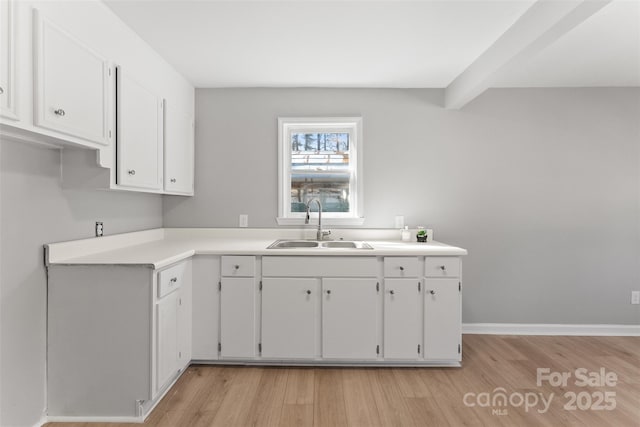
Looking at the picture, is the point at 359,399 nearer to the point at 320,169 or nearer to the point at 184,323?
the point at 184,323

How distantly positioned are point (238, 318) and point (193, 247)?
0.63 metres

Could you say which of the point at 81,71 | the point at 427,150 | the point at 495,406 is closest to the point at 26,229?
the point at 81,71

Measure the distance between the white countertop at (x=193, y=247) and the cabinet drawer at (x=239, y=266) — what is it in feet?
0.17

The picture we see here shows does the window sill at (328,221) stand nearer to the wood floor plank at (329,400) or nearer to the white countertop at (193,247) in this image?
the white countertop at (193,247)

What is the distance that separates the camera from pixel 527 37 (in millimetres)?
2002

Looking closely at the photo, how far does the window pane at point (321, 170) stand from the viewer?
10.9ft

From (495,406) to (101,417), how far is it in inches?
88.9

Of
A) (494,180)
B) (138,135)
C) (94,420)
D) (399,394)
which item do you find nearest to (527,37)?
(494,180)

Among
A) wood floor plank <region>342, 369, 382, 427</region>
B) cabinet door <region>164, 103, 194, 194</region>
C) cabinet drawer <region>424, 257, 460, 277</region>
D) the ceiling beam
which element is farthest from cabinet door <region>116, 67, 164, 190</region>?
the ceiling beam

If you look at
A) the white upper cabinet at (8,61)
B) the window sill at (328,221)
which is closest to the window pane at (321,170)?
the window sill at (328,221)

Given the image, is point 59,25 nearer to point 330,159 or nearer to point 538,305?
point 330,159

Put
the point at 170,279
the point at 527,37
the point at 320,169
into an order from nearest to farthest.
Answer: the point at 527,37 → the point at 170,279 → the point at 320,169

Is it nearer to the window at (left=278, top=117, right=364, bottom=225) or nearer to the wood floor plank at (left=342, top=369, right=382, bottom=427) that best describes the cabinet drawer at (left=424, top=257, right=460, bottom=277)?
the wood floor plank at (left=342, top=369, right=382, bottom=427)

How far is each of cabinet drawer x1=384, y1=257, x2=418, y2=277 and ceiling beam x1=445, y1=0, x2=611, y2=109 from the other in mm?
1449
